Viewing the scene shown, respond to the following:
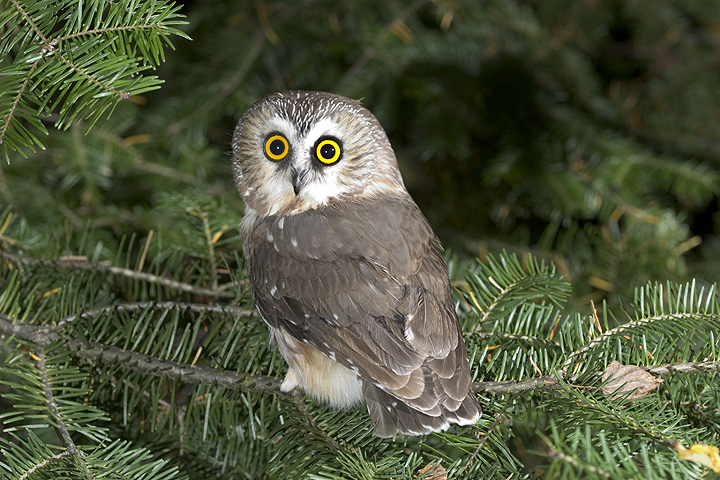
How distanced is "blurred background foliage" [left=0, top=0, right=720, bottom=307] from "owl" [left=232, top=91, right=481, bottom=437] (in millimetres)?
591

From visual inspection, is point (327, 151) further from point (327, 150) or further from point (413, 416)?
point (413, 416)

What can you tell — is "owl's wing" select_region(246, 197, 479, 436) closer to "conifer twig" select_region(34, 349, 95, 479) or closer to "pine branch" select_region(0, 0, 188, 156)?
"conifer twig" select_region(34, 349, 95, 479)

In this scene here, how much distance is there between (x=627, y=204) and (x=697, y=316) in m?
1.39

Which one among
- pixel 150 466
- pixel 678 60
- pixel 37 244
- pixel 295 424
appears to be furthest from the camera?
pixel 678 60

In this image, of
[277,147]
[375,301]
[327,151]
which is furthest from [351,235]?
[277,147]

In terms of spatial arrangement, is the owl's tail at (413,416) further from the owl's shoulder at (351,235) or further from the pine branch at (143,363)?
the owl's shoulder at (351,235)

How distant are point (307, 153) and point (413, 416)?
38.9 inches

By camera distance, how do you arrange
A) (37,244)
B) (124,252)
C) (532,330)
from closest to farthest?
(532,330), (37,244), (124,252)

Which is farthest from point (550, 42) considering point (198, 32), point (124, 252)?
point (124, 252)

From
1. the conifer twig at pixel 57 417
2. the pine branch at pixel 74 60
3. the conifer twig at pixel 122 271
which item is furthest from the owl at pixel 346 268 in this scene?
the pine branch at pixel 74 60

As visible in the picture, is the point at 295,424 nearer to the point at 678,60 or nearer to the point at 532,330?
the point at 532,330

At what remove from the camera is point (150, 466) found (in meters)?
1.28

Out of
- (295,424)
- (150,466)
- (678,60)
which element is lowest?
(295,424)

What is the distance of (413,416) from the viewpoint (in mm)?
1551
